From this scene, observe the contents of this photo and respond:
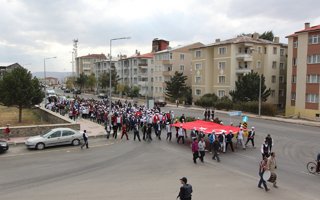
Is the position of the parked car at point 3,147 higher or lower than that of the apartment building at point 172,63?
lower

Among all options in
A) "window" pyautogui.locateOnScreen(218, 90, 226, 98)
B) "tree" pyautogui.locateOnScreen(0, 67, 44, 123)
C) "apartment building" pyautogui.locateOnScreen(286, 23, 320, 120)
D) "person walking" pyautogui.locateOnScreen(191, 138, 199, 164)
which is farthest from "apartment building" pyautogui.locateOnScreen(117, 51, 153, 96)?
"person walking" pyautogui.locateOnScreen(191, 138, 199, 164)

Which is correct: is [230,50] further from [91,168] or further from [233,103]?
[91,168]

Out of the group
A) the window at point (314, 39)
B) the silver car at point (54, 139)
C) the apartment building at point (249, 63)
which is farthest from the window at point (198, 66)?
the silver car at point (54, 139)

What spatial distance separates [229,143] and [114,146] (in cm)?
809

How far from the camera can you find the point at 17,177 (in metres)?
16.5

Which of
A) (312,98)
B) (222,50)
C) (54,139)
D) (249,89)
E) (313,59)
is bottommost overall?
→ (54,139)

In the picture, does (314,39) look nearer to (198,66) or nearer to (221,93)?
(221,93)

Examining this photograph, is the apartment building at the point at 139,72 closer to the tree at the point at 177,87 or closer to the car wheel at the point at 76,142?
the tree at the point at 177,87

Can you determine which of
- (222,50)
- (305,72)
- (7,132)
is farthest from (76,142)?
(222,50)

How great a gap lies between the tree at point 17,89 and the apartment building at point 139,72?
56.0m

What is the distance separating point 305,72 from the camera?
46438mm

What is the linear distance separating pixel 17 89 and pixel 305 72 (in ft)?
119

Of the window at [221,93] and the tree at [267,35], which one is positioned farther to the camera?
the tree at [267,35]

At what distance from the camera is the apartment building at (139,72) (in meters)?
95.2
